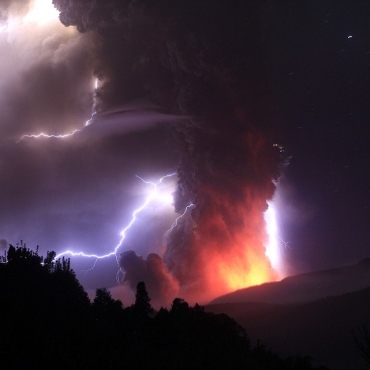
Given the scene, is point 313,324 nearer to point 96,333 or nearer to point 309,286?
point 309,286

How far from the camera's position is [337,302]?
6962 centimetres

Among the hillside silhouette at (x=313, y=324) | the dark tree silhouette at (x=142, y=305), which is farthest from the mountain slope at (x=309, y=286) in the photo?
the dark tree silhouette at (x=142, y=305)

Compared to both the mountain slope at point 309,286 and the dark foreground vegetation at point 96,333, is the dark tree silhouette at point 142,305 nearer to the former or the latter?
the dark foreground vegetation at point 96,333

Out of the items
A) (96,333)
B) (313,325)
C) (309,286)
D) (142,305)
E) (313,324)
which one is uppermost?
(309,286)

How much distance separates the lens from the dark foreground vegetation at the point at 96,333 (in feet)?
→ 50.2

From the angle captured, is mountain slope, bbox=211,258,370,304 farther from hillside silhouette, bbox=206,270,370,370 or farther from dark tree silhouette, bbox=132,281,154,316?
dark tree silhouette, bbox=132,281,154,316

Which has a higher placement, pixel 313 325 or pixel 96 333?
pixel 313 325

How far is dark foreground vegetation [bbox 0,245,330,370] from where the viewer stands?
15305mm

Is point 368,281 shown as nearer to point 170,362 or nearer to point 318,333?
point 318,333

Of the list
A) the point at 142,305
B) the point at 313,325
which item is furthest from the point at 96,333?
the point at 313,325

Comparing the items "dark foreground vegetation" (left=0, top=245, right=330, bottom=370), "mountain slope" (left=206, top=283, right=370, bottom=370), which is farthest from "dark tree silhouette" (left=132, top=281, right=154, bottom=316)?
"mountain slope" (left=206, top=283, right=370, bottom=370)

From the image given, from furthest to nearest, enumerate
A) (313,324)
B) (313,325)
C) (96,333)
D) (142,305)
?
1. (313,324)
2. (313,325)
3. (142,305)
4. (96,333)

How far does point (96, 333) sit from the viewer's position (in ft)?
56.9

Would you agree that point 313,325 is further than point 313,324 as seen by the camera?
No
